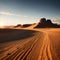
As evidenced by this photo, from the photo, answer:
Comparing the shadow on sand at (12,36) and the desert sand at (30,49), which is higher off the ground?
the desert sand at (30,49)

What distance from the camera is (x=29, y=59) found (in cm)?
807

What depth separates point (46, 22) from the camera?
166750 millimetres

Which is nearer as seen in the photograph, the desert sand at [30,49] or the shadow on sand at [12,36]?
the desert sand at [30,49]

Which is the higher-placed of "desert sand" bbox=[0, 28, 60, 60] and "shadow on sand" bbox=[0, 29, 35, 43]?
"desert sand" bbox=[0, 28, 60, 60]

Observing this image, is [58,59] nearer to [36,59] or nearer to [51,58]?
[51,58]

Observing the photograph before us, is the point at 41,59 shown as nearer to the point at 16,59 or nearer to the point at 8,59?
the point at 16,59

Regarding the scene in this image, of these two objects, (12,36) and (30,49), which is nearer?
(30,49)

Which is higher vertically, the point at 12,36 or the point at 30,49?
the point at 30,49

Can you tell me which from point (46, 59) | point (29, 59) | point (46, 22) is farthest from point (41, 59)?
point (46, 22)

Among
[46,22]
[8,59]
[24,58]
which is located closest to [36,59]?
[24,58]

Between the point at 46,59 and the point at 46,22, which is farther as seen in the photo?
the point at 46,22

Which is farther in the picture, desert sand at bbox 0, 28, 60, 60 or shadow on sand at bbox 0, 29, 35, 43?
shadow on sand at bbox 0, 29, 35, 43

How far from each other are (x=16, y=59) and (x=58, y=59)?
2952mm

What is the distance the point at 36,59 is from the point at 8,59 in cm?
198
